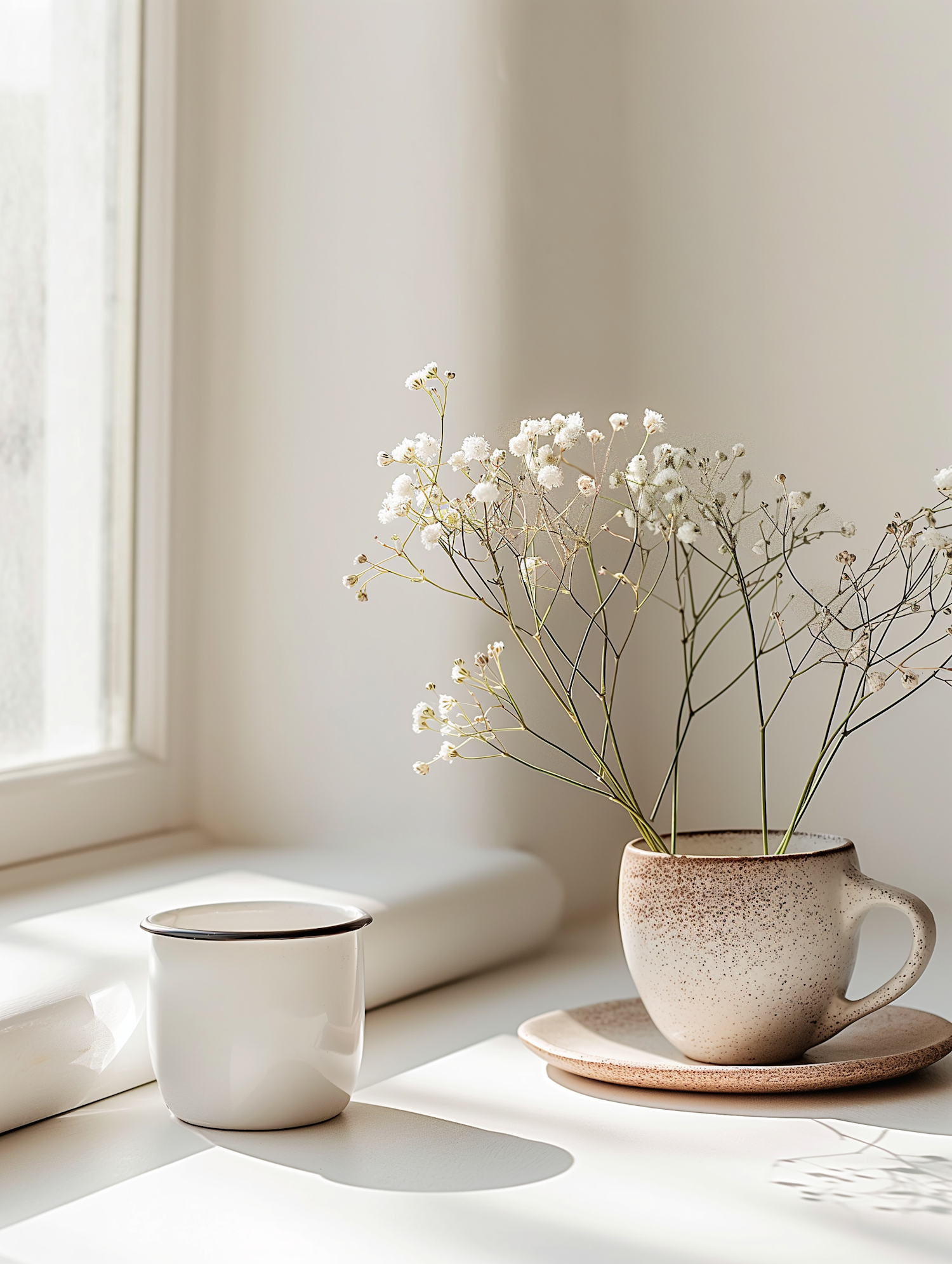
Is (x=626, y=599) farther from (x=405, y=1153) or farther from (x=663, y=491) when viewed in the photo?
(x=405, y=1153)

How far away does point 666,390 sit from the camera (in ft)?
4.19

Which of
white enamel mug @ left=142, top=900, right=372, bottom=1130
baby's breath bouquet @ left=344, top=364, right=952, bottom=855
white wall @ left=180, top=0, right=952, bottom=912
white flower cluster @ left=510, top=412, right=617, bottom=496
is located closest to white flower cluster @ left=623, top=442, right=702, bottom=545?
white flower cluster @ left=510, top=412, right=617, bottom=496

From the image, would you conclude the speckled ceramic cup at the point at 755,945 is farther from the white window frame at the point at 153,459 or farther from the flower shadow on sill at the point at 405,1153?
the white window frame at the point at 153,459

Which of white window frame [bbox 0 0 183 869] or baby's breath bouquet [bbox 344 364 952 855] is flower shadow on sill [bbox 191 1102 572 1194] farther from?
white window frame [bbox 0 0 183 869]

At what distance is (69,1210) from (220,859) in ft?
1.73

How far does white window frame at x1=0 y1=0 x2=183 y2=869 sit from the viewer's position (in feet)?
3.94

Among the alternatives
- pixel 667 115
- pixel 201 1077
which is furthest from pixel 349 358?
pixel 201 1077

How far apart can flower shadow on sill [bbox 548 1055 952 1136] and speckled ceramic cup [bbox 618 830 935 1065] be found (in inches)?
1.0

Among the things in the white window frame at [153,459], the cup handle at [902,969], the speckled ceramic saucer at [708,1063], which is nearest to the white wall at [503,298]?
the white window frame at [153,459]

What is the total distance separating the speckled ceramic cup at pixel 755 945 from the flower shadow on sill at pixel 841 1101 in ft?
0.08

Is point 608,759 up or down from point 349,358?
down

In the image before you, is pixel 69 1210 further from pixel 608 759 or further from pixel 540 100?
pixel 540 100

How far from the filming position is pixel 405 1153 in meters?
0.72

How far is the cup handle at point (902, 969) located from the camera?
0.79 m
